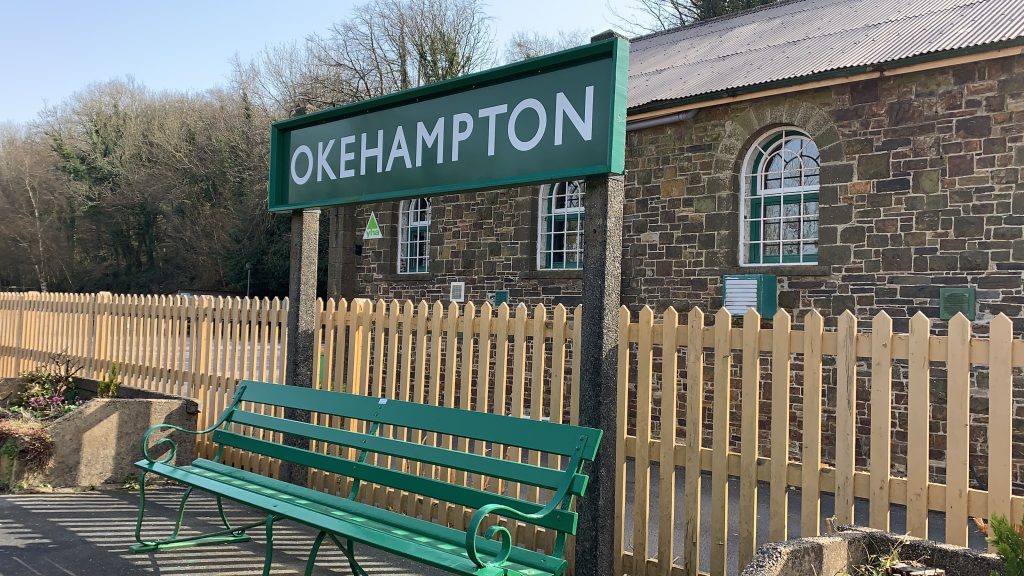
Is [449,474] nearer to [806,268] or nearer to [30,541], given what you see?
[30,541]

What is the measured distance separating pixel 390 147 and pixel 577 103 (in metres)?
1.67

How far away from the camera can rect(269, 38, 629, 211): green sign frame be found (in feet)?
13.0

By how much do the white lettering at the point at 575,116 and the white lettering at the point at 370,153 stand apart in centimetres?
161

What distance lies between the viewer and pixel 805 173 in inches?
384

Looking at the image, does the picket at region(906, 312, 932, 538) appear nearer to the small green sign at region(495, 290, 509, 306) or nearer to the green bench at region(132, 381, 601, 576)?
the green bench at region(132, 381, 601, 576)

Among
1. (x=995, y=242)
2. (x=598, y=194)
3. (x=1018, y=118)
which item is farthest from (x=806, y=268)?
(x=598, y=194)

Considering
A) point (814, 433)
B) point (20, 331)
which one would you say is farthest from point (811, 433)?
point (20, 331)

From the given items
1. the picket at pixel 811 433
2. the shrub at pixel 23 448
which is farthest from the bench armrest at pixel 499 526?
the shrub at pixel 23 448

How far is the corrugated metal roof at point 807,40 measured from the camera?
8.74 m

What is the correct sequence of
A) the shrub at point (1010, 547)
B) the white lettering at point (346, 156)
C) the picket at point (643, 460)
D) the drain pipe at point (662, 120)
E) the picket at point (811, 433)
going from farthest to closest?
1. the drain pipe at point (662, 120)
2. the white lettering at point (346, 156)
3. the picket at point (643, 460)
4. the picket at point (811, 433)
5. the shrub at point (1010, 547)

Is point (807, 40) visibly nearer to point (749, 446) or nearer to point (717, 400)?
point (717, 400)

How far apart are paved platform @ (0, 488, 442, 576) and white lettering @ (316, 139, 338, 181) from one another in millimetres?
2536

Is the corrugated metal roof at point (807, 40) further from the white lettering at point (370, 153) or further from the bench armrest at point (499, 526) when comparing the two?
the bench armrest at point (499, 526)

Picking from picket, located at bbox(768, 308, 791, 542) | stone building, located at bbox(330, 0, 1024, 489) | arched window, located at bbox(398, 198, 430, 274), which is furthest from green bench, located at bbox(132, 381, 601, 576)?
arched window, located at bbox(398, 198, 430, 274)
